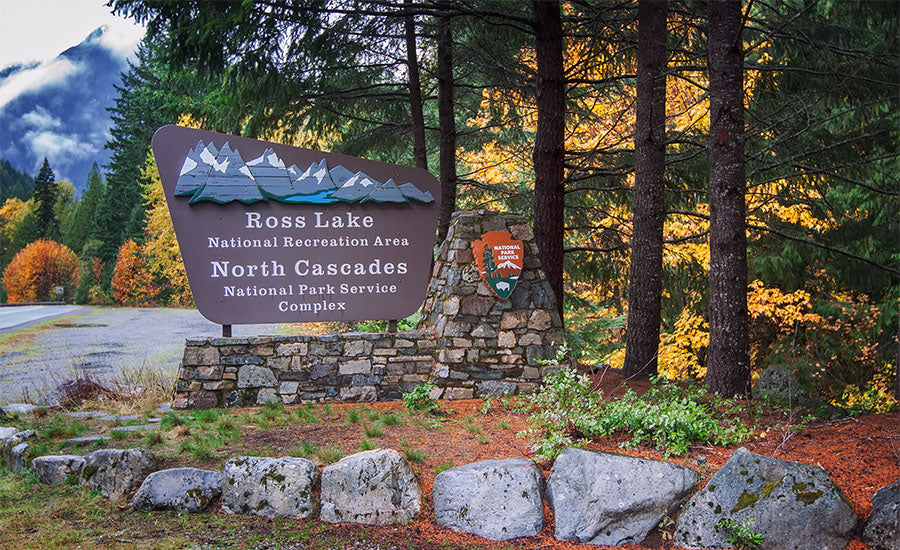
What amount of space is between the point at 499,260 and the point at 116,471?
4317 mm

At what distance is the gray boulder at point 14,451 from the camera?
498cm

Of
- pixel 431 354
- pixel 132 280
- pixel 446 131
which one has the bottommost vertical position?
pixel 431 354

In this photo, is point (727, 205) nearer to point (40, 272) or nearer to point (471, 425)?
point (471, 425)

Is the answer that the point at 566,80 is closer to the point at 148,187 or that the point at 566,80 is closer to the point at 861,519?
the point at 861,519

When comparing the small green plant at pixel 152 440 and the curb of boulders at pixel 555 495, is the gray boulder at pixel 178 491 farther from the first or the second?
the small green plant at pixel 152 440

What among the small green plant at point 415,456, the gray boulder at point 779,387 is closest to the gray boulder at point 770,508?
the small green plant at point 415,456

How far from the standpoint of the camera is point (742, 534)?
3.54 m

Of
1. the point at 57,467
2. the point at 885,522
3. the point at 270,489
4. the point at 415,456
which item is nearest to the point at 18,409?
the point at 57,467

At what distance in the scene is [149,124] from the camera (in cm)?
2916

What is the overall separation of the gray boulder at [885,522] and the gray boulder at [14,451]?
5467 millimetres

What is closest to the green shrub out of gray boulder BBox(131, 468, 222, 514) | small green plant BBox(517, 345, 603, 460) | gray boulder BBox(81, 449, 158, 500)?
small green plant BBox(517, 345, 603, 460)

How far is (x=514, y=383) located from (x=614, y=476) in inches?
138

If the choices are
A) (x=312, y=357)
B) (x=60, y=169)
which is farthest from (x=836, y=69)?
(x=60, y=169)

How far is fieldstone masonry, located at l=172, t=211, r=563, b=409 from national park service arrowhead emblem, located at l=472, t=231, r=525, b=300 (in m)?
0.09
